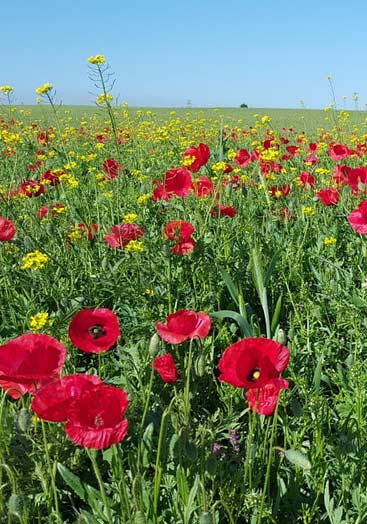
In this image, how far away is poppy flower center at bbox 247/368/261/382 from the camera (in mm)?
1196

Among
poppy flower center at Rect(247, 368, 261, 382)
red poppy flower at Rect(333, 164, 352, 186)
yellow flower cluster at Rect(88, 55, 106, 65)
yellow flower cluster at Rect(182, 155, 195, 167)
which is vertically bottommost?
poppy flower center at Rect(247, 368, 261, 382)

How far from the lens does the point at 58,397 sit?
113cm

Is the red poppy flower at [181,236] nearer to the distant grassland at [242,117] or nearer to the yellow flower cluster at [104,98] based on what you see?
the yellow flower cluster at [104,98]

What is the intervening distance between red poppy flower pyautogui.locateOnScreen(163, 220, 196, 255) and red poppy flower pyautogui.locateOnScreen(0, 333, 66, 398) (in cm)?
107

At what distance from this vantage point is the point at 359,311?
90.7 inches

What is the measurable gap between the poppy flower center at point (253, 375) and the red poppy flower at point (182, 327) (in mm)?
179

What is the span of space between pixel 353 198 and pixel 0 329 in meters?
2.17

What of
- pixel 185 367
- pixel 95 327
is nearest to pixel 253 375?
pixel 95 327

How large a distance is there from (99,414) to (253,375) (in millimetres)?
333

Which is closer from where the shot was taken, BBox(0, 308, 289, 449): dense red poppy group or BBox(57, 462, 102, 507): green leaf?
BBox(0, 308, 289, 449): dense red poppy group

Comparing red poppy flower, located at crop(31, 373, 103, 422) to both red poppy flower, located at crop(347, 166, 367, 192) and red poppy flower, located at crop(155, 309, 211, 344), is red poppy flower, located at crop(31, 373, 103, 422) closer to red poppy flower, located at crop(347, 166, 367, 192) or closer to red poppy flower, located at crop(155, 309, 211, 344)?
red poppy flower, located at crop(155, 309, 211, 344)

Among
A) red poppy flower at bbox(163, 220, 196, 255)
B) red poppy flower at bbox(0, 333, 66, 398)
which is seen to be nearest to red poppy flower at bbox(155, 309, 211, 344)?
red poppy flower at bbox(0, 333, 66, 398)

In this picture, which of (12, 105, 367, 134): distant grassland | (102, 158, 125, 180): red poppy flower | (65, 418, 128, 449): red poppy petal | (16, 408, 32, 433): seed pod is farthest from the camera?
(12, 105, 367, 134): distant grassland

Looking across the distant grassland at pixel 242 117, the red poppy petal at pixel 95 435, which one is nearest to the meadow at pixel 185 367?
the red poppy petal at pixel 95 435
